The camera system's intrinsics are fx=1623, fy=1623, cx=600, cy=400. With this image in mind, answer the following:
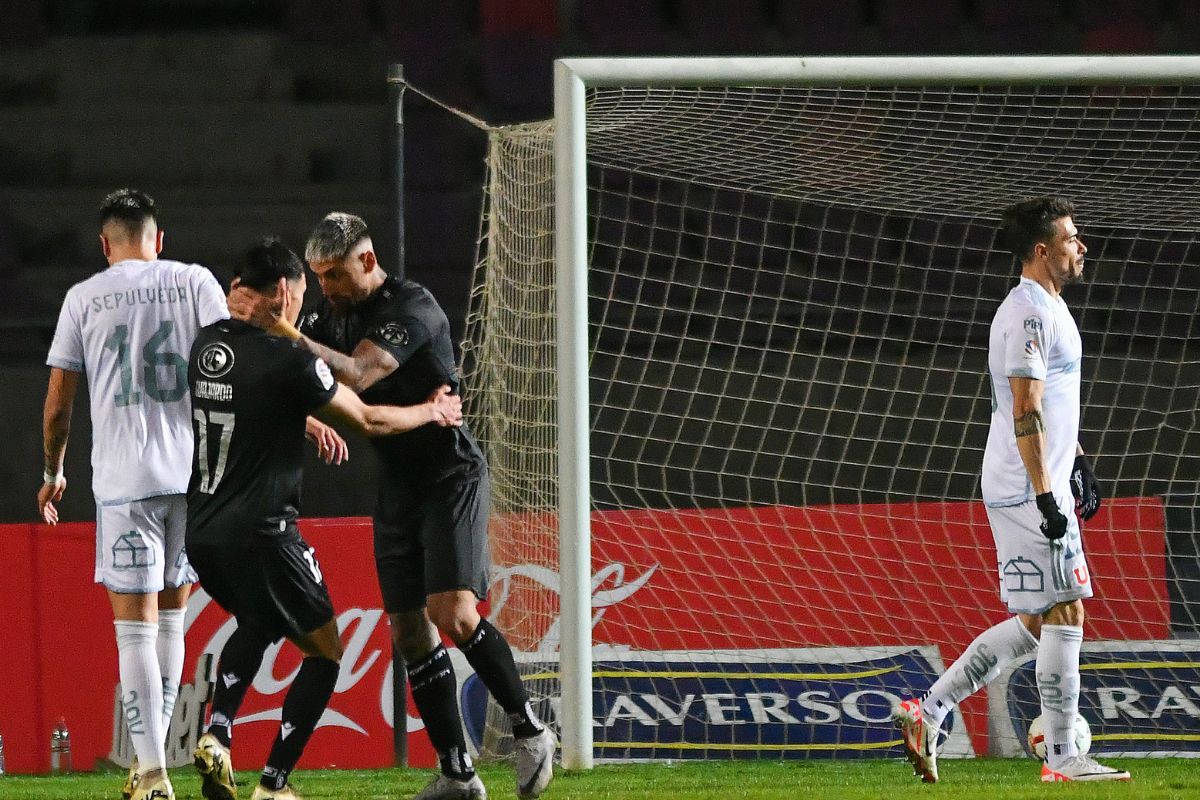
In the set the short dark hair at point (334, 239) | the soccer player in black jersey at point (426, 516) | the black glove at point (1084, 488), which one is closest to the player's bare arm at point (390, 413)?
the soccer player in black jersey at point (426, 516)

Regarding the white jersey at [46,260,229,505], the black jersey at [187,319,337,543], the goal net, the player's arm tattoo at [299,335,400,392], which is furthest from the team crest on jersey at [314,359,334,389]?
the goal net

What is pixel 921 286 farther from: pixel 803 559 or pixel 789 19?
pixel 803 559

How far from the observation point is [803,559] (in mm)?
5766

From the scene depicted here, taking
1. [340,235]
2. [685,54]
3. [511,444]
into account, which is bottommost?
[511,444]

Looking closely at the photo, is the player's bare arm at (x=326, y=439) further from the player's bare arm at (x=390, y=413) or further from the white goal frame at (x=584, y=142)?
the white goal frame at (x=584, y=142)

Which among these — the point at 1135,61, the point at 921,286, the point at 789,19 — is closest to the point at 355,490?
the point at 921,286

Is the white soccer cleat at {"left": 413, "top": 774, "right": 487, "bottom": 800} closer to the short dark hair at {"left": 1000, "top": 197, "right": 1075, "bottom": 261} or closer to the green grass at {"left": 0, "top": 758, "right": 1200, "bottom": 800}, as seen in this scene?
the green grass at {"left": 0, "top": 758, "right": 1200, "bottom": 800}

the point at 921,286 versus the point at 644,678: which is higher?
the point at 921,286

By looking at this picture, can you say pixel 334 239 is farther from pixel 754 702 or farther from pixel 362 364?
pixel 754 702

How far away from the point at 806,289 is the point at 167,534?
460 cm

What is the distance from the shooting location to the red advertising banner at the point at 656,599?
5.64 m

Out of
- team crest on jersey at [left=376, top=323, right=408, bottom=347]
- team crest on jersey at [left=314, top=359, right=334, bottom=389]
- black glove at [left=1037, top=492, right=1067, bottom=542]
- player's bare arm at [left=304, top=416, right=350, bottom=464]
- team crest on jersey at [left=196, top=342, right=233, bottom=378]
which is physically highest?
team crest on jersey at [left=376, top=323, right=408, bottom=347]

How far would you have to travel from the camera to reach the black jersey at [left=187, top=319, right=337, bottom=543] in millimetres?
3518

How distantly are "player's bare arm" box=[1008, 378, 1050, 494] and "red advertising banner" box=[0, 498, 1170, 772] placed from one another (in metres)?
1.56
